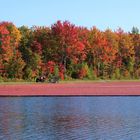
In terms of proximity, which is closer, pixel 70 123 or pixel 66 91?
pixel 70 123

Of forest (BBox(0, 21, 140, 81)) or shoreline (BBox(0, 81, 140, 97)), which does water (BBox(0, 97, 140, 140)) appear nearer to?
shoreline (BBox(0, 81, 140, 97))

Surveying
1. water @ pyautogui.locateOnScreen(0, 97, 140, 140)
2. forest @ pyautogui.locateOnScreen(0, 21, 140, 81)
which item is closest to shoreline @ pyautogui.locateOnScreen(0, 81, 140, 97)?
water @ pyautogui.locateOnScreen(0, 97, 140, 140)

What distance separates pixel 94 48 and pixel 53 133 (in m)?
72.6

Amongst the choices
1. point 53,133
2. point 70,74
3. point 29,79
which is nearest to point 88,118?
point 53,133

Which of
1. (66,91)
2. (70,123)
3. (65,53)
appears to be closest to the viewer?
(70,123)

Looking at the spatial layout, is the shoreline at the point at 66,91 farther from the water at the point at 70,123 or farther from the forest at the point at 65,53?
the forest at the point at 65,53

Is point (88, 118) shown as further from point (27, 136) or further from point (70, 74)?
point (70, 74)

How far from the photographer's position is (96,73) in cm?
9175

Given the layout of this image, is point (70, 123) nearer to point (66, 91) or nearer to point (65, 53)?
point (66, 91)

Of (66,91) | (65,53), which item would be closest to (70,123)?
(66,91)

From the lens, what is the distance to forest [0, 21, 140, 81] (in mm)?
80438

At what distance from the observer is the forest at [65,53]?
80.4 m

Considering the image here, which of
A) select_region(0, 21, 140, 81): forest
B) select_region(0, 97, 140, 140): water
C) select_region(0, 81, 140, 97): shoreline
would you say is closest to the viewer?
select_region(0, 97, 140, 140): water

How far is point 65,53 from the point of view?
86812mm
